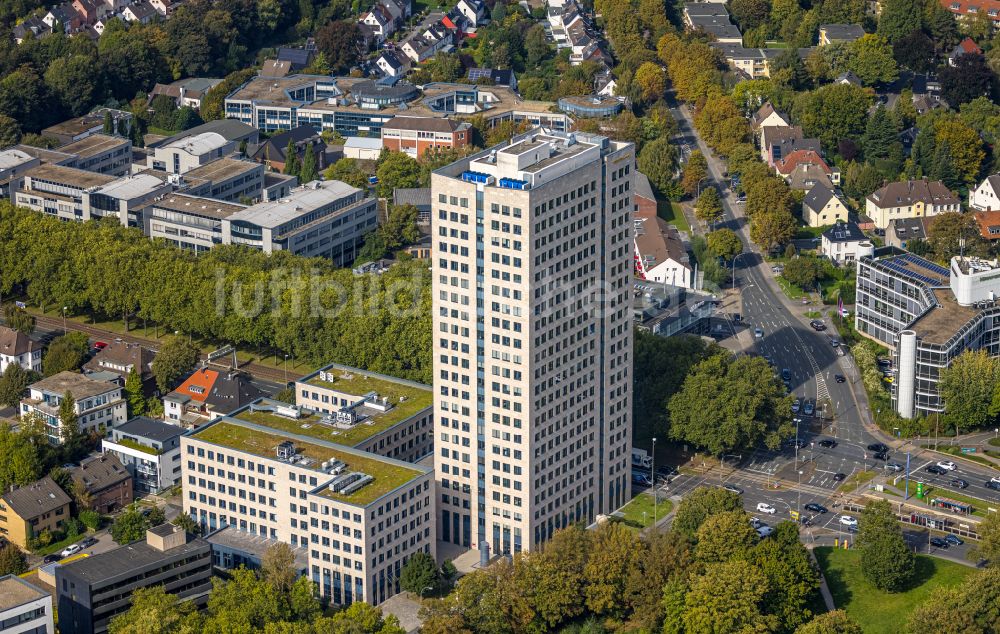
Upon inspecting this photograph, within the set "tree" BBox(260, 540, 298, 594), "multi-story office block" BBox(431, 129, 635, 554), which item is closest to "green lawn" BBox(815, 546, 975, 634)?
"multi-story office block" BBox(431, 129, 635, 554)

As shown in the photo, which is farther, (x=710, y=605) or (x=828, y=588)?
(x=828, y=588)

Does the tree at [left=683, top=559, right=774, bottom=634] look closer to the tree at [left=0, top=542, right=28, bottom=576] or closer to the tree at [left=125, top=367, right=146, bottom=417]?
the tree at [left=0, top=542, right=28, bottom=576]

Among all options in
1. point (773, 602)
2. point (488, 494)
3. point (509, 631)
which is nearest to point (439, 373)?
point (488, 494)

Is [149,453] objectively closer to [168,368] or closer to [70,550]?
[70,550]

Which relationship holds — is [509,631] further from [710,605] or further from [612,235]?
[612,235]

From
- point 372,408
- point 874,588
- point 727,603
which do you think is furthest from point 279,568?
point 874,588

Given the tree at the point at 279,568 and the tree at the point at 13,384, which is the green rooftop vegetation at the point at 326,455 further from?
the tree at the point at 13,384

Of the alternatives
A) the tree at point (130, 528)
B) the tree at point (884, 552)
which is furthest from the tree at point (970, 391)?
the tree at point (130, 528)
